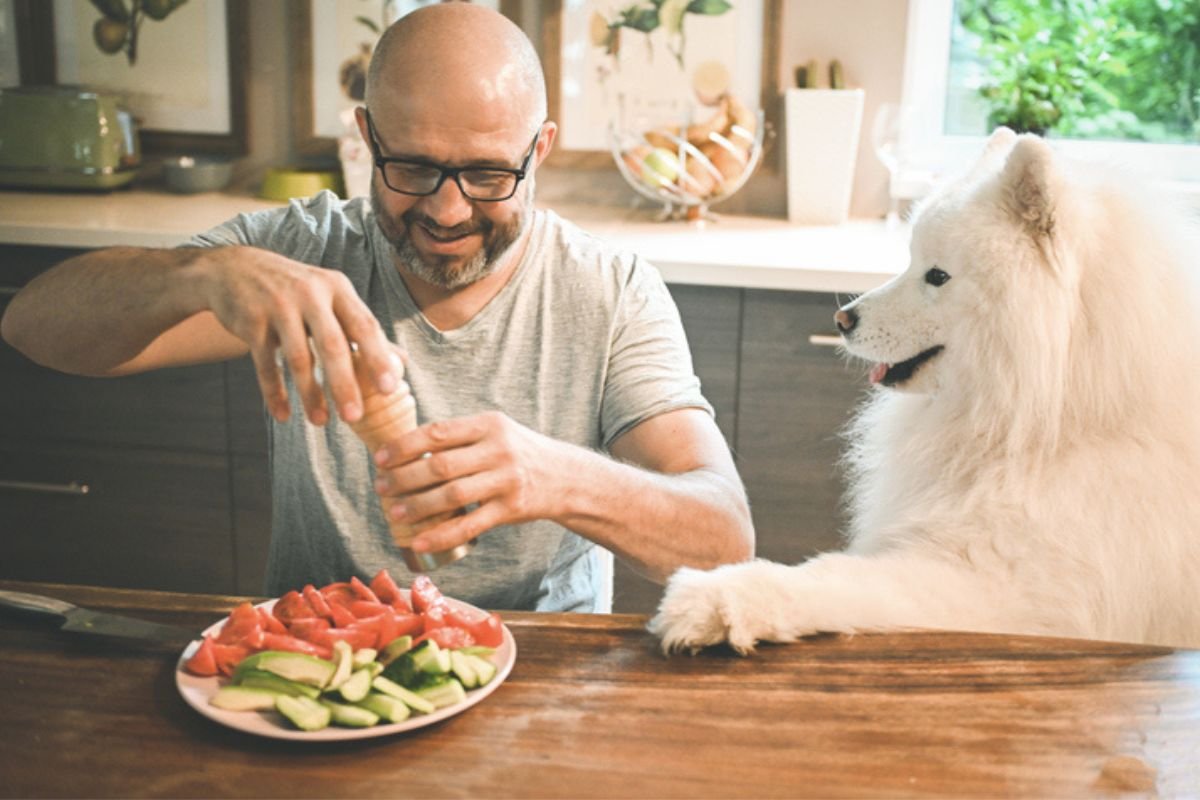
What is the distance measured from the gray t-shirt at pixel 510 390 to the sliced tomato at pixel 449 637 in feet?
1.68

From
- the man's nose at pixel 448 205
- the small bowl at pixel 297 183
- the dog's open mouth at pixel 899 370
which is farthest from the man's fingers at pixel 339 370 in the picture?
the small bowl at pixel 297 183

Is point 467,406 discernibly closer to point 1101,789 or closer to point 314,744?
point 314,744

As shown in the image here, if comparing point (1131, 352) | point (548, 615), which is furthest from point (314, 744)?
point (1131, 352)

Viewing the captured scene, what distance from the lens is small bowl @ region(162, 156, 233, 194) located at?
9.64ft

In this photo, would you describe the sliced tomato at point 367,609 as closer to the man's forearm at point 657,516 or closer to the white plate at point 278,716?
the white plate at point 278,716

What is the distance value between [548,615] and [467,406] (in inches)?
20.5

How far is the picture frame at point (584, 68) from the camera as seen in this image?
2764 mm

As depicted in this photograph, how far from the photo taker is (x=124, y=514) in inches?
103

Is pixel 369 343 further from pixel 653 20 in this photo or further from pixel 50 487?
pixel 653 20

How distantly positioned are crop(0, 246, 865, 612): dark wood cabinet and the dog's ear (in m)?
0.98

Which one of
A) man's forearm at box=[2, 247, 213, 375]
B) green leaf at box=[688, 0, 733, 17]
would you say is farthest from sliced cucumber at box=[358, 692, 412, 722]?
green leaf at box=[688, 0, 733, 17]

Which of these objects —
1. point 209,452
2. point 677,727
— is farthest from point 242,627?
point 209,452

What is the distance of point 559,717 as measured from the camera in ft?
3.13

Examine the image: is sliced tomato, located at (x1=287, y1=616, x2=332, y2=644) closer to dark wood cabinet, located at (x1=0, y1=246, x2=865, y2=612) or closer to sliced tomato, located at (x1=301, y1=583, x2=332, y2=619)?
sliced tomato, located at (x1=301, y1=583, x2=332, y2=619)
